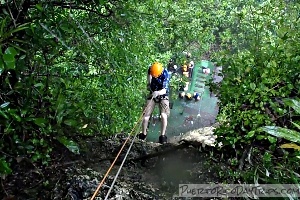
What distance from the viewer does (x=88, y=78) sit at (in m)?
3.38

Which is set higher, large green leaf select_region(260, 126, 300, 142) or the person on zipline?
the person on zipline

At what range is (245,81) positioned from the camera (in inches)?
138

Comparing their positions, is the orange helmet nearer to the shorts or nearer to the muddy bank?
the shorts

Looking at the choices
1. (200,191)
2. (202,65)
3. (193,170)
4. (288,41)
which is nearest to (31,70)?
(200,191)

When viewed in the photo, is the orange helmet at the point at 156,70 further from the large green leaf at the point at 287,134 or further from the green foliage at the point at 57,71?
the large green leaf at the point at 287,134

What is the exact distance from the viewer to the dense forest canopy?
2.30 metres

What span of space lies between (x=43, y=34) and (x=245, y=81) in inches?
81.6

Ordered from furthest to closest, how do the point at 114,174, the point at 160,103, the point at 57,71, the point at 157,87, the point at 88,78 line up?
1. the point at 160,103
2. the point at 157,87
3. the point at 114,174
4. the point at 88,78
5. the point at 57,71

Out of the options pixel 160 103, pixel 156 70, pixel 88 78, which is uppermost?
pixel 156 70

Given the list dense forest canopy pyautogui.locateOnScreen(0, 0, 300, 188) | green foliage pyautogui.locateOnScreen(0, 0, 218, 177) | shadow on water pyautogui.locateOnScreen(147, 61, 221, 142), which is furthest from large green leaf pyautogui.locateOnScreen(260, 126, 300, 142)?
shadow on water pyautogui.locateOnScreen(147, 61, 221, 142)

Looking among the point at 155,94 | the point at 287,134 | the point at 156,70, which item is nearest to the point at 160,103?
the point at 155,94

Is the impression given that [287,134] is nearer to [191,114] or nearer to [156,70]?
[156,70]

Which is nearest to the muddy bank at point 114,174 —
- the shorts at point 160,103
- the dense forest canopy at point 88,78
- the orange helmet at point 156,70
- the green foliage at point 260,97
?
the dense forest canopy at point 88,78

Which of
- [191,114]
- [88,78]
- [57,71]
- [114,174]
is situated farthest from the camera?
[191,114]
